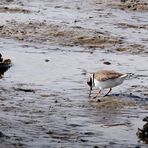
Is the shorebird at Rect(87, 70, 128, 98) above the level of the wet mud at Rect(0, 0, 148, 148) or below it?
above

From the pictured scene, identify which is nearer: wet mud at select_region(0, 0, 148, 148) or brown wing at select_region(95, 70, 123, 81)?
wet mud at select_region(0, 0, 148, 148)

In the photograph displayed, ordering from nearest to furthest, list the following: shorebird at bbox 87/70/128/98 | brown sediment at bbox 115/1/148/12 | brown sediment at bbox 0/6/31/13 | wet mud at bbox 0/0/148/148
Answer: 1. wet mud at bbox 0/0/148/148
2. shorebird at bbox 87/70/128/98
3. brown sediment at bbox 0/6/31/13
4. brown sediment at bbox 115/1/148/12

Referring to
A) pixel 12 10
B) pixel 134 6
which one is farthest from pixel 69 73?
pixel 134 6

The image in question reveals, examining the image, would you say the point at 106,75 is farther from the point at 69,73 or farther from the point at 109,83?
the point at 69,73

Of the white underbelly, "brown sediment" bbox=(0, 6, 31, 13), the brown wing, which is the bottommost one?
"brown sediment" bbox=(0, 6, 31, 13)

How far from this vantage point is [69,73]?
16.2 metres

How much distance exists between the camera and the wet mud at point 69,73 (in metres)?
10.9

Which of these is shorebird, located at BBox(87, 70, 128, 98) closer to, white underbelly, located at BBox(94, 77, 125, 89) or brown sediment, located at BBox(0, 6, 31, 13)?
white underbelly, located at BBox(94, 77, 125, 89)

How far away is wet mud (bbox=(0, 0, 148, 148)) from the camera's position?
10.9 meters

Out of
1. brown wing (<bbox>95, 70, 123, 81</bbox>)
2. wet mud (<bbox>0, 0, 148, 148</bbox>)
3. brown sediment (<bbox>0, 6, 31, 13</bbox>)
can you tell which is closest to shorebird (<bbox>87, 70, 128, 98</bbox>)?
brown wing (<bbox>95, 70, 123, 81</bbox>)

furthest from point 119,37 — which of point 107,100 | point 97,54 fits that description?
point 107,100

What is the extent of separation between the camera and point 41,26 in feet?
76.7

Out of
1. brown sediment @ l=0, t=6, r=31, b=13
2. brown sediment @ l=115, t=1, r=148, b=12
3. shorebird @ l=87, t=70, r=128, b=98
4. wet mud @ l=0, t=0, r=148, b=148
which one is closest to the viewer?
wet mud @ l=0, t=0, r=148, b=148

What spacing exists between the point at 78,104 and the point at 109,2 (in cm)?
1865
